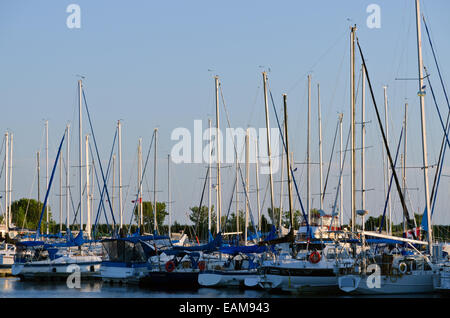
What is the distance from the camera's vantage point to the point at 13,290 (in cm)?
4481

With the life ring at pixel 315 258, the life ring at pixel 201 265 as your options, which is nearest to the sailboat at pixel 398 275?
the life ring at pixel 315 258

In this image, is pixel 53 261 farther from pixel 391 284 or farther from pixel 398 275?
pixel 398 275

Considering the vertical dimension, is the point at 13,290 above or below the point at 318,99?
below

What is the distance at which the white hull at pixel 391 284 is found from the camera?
1421 inches

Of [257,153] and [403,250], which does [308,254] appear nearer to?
[403,250]

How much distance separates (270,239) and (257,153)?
2019cm

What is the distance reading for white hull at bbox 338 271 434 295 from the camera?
3609cm

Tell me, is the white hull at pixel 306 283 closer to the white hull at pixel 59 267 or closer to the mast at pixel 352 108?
the mast at pixel 352 108

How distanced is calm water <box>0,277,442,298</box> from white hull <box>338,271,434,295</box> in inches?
22.9

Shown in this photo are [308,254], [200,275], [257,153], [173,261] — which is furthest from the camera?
[257,153]

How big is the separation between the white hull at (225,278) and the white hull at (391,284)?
7.68m

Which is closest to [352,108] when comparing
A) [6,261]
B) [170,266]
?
[170,266]

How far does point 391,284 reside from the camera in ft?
119
